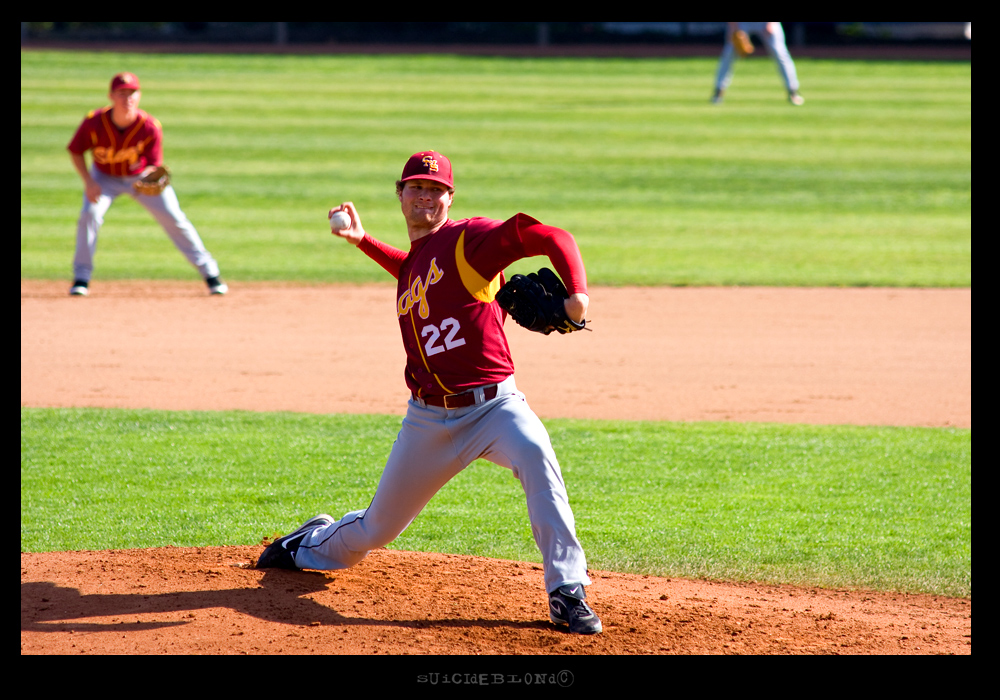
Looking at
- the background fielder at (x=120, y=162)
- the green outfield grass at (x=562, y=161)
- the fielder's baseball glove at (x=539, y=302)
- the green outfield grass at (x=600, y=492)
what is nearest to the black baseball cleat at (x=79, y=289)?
the background fielder at (x=120, y=162)

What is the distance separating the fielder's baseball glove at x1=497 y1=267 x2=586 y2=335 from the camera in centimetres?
351

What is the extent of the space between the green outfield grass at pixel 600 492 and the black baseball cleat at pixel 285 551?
689mm

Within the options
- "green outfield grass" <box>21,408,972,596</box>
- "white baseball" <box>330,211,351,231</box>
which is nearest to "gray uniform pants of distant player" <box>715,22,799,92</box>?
"green outfield grass" <box>21,408,972,596</box>

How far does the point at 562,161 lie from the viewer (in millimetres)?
17000

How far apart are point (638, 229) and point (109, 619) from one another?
34.2 ft

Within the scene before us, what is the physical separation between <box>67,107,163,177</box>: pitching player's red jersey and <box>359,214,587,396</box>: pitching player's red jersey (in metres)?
6.63

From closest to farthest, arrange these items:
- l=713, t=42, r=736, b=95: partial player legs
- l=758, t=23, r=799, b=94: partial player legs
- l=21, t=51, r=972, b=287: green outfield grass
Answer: l=21, t=51, r=972, b=287: green outfield grass, l=758, t=23, r=799, b=94: partial player legs, l=713, t=42, r=736, b=95: partial player legs

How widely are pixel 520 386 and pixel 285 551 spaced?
3636mm

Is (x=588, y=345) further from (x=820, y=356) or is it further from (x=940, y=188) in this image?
(x=940, y=188)

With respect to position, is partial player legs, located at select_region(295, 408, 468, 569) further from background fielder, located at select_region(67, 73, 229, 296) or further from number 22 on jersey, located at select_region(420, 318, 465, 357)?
background fielder, located at select_region(67, 73, 229, 296)

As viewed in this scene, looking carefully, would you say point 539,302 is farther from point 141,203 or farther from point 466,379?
point 141,203

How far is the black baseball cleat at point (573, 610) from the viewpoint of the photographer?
365 centimetres

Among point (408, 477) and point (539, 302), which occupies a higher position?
point (539, 302)

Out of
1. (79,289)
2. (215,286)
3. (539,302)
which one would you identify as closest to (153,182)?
(215,286)
